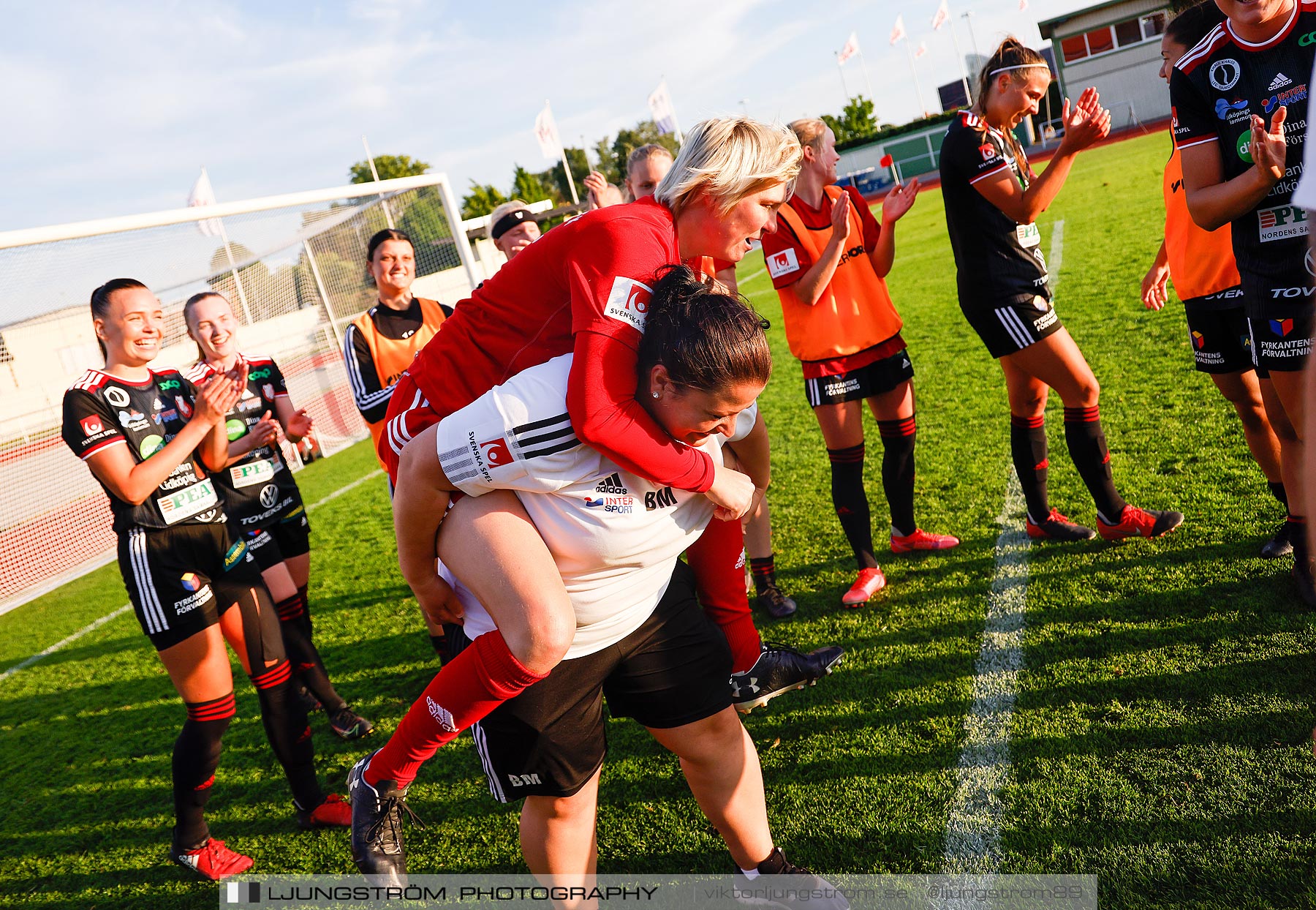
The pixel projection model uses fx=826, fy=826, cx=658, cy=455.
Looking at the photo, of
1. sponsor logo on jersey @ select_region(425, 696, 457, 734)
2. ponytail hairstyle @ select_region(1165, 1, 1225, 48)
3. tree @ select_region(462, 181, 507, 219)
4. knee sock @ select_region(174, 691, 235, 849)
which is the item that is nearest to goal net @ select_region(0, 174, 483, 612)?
knee sock @ select_region(174, 691, 235, 849)

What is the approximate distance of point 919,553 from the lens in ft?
14.7

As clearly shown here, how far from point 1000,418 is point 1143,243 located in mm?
6457

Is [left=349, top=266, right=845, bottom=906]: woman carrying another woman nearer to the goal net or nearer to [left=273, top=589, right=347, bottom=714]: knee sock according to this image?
[left=273, top=589, right=347, bottom=714]: knee sock

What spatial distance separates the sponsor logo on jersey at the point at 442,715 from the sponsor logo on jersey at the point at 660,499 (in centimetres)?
69

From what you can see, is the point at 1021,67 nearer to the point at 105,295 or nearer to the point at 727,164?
the point at 727,164

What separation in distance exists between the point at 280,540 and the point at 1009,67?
422 cm

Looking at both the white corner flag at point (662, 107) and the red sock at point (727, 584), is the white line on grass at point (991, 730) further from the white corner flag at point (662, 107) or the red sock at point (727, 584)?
the white corner flag at point (662, 107)

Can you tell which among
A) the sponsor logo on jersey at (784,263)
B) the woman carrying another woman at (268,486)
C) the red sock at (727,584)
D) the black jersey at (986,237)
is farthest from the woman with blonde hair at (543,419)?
the woman carrying another woman at (268,486)

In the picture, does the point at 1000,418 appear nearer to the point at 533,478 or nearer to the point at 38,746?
the point at 533,478

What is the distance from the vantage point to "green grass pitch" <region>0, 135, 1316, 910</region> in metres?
2.41

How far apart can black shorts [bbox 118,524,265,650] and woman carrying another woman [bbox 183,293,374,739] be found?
82 cm


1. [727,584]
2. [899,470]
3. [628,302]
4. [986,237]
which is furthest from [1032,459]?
[628,302]

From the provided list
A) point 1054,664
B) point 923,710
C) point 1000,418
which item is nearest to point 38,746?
point 923,710

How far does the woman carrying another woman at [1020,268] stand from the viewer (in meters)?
3.59
